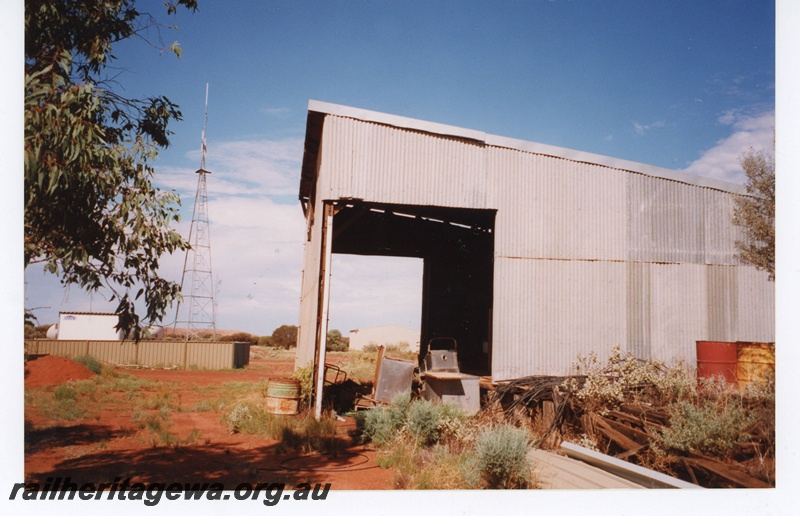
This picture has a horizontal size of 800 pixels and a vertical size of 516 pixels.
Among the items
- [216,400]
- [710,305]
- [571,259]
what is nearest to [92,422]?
[216,400]

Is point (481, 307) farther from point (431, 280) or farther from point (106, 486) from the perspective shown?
point (106, 486)

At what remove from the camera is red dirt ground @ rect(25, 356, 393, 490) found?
7359 millimetres

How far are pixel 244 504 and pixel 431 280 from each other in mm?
13405

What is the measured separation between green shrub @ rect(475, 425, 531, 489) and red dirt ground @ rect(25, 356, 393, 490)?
1521mm

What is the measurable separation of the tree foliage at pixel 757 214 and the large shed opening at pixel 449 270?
305 inches

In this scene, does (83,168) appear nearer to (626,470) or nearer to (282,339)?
(626,470)

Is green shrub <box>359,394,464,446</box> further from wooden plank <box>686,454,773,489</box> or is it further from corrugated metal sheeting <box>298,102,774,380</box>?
wooden plank <box>686,454,773,489</box>

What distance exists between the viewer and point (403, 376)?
12766mm

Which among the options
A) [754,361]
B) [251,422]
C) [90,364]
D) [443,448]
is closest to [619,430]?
[443,448]

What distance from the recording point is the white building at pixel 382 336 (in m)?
70.9

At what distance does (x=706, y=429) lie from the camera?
6.83 meters

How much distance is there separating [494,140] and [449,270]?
26.3ft

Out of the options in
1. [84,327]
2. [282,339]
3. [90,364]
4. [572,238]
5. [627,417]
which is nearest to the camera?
[627,417]

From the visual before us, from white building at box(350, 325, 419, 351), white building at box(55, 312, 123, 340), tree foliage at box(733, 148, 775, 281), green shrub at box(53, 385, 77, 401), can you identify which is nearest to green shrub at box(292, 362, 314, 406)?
green shrub at box(53, 385, 77, 401)
